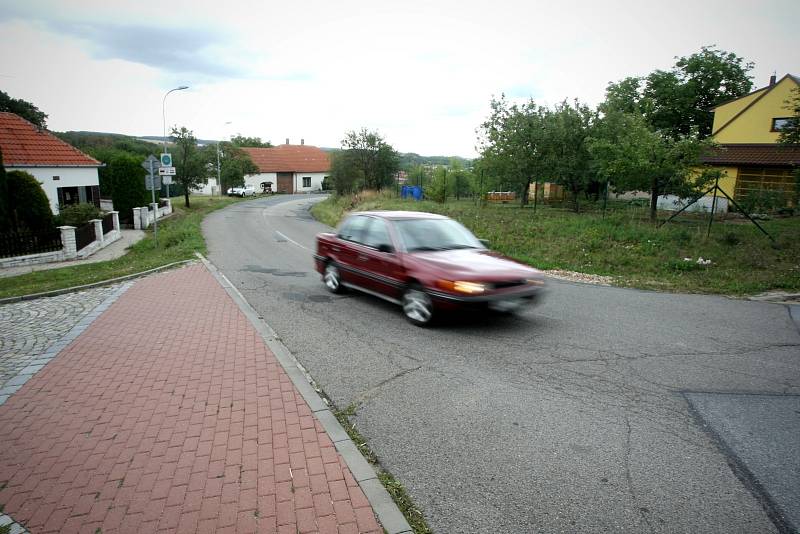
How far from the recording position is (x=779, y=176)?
947 inches

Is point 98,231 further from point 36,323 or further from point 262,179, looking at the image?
point 262,179

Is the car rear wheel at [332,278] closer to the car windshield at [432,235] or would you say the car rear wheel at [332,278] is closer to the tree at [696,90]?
the car windshield at [432,235]

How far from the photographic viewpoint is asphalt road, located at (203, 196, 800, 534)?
3.17 metres

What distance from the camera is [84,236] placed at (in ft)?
56.2

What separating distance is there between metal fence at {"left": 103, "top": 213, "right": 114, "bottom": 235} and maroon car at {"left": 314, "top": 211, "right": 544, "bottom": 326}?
15645mm

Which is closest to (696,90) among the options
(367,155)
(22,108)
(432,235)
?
(367,155)

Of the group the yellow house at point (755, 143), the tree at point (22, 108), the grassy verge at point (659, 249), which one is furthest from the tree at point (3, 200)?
the tree at point (22, 108)

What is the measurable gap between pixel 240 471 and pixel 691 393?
4.38 meters

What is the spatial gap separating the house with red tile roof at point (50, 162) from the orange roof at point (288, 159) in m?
40.5

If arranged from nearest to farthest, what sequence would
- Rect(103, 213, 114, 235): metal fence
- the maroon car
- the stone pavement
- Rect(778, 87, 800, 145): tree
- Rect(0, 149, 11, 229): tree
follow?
the stone pavement → the maroon car → Rect(778, 87, 800, 145): tree → Rect(0, 149, 11, 229): tree → Rect(103, 213, 114, 235): metal fence

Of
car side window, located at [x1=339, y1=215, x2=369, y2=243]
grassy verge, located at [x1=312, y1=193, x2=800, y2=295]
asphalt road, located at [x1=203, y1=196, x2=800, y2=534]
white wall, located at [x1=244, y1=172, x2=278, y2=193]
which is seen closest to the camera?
asphalt road, located at [x1=203, y1=196, x2=800, y2=534]

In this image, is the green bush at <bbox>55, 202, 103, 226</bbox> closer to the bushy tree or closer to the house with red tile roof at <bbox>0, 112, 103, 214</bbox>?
the house with red tile roof at <bbox>0, 112, 103, 214</bbox>

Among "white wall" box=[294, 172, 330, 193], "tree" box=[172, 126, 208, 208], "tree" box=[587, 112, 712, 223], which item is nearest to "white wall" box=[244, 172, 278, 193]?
"white wall" box=[294, 172, 330, 193]

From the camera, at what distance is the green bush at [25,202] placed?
1752 centimetres
